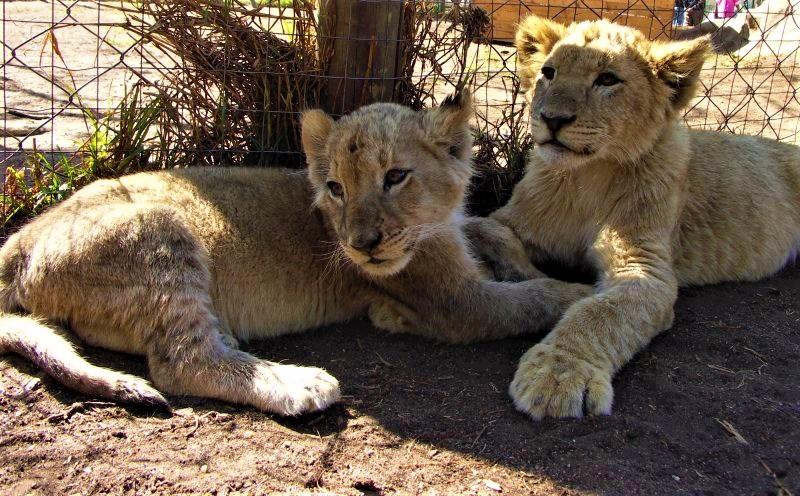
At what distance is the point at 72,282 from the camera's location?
141 inches

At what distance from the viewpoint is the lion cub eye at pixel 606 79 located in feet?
13.7

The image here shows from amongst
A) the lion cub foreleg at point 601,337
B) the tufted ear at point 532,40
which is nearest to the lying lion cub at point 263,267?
the lion cub foreleg at point 601,337

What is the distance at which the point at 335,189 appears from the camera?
394 centimetres

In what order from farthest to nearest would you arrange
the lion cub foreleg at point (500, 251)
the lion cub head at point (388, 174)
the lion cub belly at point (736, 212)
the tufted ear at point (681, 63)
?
the lion cub belly at point (736, 212)
the lion cub foreleg at point (500, 251)
the tufted ear at point (681, 63)
the lion cub head at point (388, 174)

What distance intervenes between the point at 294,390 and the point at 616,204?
7.07 feet

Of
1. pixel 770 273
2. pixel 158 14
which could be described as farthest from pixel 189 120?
pixel 770 273

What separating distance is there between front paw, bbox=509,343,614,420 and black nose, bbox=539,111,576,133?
4.12 feet

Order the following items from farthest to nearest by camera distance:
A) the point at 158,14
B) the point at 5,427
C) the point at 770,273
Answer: the point at 770,273, the point at 158,14, the point at 5,427

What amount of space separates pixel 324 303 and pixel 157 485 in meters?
1.55

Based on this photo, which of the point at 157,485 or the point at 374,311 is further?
the point at 374,311

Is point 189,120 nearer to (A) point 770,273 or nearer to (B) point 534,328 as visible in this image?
(B) point 534,328

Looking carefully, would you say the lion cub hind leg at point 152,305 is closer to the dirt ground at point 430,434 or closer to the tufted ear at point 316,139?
the dirt ground at point 430,434

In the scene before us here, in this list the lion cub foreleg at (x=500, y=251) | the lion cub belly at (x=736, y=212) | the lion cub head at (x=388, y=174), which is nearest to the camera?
the lion cub head at (x=388, y=174)

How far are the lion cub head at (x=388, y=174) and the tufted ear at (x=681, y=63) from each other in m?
1.09
